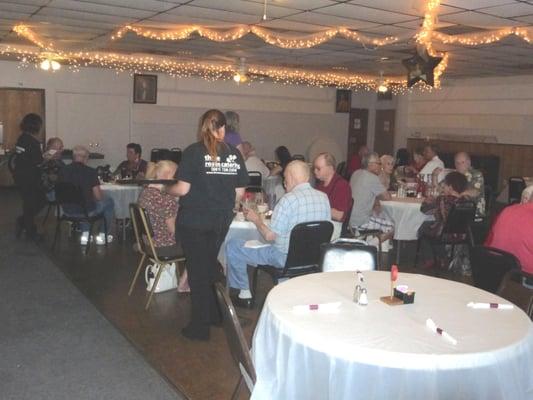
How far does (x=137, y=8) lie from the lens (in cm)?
634

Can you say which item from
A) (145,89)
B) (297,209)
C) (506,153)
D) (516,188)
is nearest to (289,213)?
(297,209)

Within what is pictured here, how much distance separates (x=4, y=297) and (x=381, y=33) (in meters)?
5.49

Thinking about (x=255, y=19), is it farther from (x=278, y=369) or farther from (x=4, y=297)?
(x=278, y=369)

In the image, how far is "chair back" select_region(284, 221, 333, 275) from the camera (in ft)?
13.0

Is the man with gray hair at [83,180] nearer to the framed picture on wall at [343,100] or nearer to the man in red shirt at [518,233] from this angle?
the man in red shirt at [518,233]

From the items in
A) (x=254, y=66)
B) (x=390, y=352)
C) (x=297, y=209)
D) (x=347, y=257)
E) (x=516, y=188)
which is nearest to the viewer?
(x=390, y=352)

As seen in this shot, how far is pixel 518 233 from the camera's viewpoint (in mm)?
3930

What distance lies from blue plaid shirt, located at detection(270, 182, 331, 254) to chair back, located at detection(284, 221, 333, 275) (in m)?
0.10

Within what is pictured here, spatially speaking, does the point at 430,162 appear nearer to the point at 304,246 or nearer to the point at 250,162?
the point at 250,162

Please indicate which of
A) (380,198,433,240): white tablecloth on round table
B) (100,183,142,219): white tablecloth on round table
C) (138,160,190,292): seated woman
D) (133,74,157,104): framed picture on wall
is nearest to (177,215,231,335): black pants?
(138,160,190,292): seated woman

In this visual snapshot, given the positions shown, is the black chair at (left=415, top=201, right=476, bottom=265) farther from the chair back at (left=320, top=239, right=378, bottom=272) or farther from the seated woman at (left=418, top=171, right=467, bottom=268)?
the chair back at (left=320, top=239, right=378, bottom=272)

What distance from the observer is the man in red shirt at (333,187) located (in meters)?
5.02

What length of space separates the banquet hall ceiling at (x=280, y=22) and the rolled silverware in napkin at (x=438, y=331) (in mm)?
4052

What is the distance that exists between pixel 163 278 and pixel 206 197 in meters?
1.58
